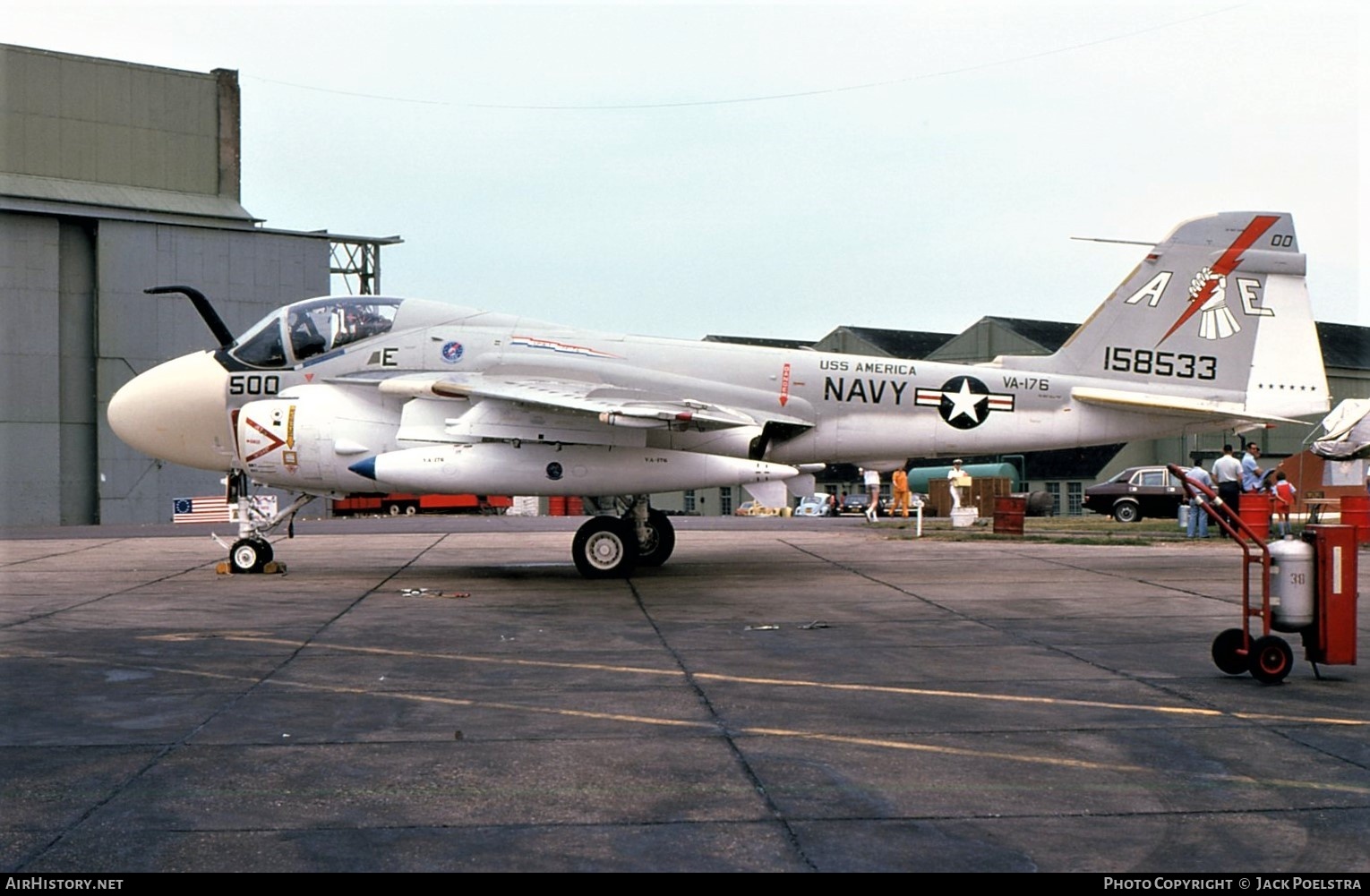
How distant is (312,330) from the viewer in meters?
16.3

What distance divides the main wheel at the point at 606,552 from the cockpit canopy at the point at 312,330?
3814 millimetres

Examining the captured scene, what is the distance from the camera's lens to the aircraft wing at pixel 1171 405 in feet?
53.3

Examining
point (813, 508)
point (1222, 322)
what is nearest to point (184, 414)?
point (1222, 322)

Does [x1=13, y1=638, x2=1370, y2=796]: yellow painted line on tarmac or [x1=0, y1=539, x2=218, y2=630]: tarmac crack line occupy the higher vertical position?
[x1=13, y1=638, x2=1370, y2=796]: yellow painted line on tarmac

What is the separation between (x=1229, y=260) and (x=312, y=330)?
1218cm

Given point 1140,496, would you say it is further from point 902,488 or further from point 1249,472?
point 1249,472

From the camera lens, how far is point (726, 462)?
49.7ft

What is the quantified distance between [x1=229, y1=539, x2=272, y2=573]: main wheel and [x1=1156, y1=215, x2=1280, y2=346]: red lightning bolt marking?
41.0ft

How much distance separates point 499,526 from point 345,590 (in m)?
17.6

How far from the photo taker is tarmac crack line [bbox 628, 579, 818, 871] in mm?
4895

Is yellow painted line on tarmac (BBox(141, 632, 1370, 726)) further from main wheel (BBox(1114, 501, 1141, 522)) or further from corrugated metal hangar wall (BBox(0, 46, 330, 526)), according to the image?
corrugated metal hangar wall (BBox(0, 46, 330, 526))

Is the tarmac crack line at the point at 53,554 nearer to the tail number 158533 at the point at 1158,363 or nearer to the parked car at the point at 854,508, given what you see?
the tail number 158533 at the point at 1158,363

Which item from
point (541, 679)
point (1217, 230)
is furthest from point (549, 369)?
point (1217, 230)

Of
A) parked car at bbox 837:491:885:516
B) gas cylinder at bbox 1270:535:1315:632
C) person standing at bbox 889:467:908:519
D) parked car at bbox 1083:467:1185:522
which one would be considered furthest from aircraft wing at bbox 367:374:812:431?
parked car at bbox 837:491:885:516
